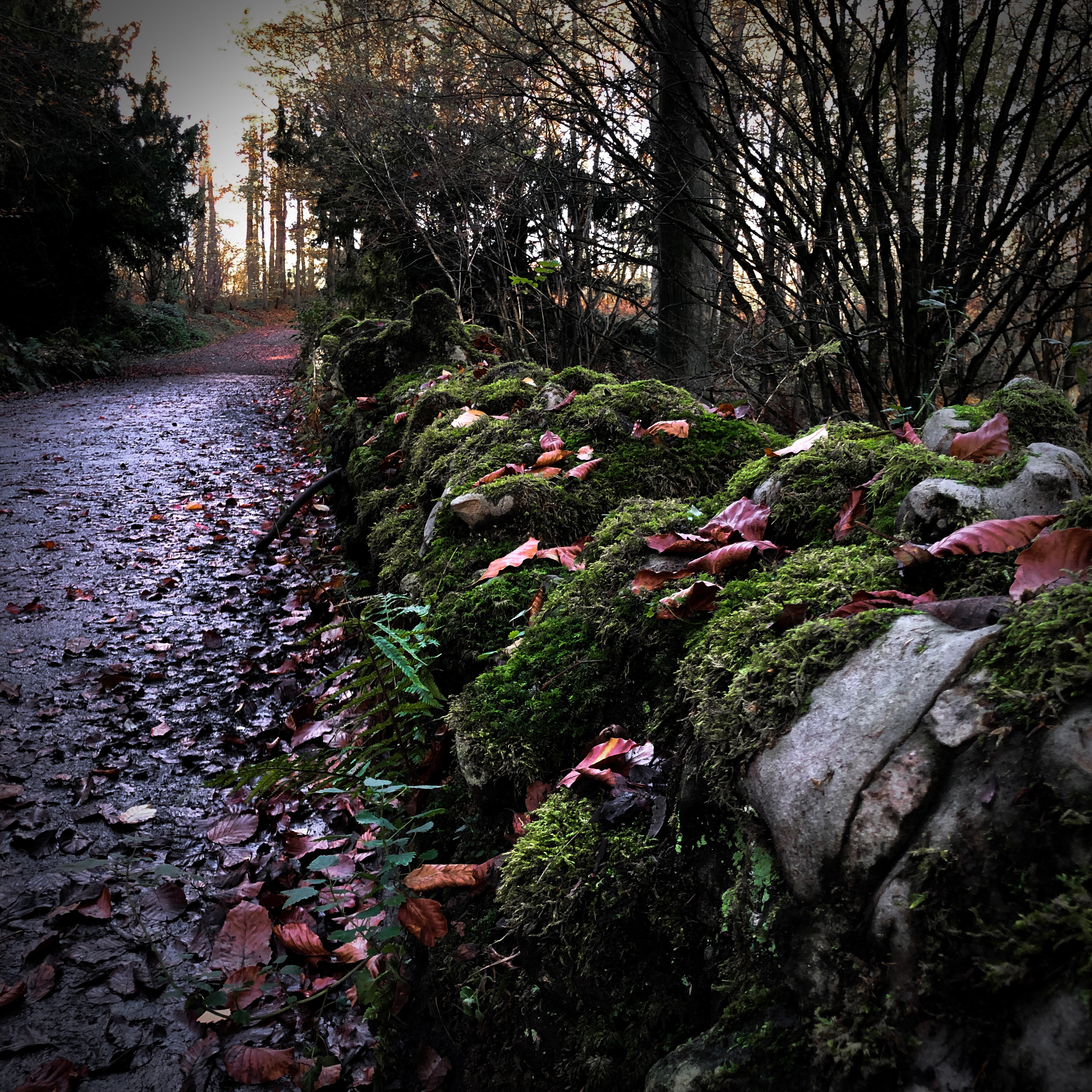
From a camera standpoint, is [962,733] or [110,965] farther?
[110,965]

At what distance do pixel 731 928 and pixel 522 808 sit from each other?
2.55 ft

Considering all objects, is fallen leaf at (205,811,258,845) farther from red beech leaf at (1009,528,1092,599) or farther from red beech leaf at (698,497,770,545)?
red beech leaf at (1009,528,1092,599)

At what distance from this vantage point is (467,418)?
162 inches

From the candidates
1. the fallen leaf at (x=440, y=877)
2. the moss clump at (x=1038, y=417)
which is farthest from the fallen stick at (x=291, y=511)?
the moss clump at (x=1038, y=417)

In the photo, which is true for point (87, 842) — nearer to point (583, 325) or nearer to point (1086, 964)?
point (1086, 964)

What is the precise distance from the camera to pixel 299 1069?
69.8 inches

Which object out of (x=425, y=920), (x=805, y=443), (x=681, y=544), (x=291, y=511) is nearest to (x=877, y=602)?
(x=681, y=544)

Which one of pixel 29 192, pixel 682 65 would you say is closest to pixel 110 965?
pixel 682 65

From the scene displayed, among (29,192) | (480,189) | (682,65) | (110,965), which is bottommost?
(110,965)

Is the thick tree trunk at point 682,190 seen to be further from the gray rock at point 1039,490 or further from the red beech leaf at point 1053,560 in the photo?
the red beech leaf at point 1053,560

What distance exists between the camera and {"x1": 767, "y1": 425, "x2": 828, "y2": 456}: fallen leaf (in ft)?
7.08

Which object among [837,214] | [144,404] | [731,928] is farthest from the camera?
[144,404]

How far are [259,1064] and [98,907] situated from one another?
0.94m

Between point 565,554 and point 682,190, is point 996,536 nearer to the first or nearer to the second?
point 565,554
